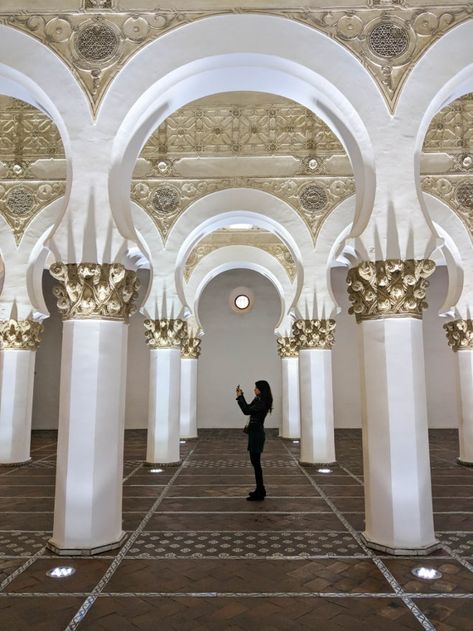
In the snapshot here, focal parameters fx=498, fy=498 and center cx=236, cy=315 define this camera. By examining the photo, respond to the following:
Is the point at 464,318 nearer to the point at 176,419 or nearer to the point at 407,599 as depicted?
the point at 176,419

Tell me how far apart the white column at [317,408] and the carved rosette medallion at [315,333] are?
11 cm

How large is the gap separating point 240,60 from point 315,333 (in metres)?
4.38

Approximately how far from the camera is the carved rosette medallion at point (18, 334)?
7.99 meters

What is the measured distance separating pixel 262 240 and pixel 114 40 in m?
7.57

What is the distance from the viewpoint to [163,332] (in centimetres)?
788

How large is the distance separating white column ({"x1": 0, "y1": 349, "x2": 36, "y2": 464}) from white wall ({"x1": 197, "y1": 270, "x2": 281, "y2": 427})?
22.2ft

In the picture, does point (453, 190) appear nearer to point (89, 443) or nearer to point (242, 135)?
point (242, 135)

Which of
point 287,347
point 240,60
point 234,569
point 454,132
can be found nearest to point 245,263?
point 287,347

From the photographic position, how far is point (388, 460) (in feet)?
12.8

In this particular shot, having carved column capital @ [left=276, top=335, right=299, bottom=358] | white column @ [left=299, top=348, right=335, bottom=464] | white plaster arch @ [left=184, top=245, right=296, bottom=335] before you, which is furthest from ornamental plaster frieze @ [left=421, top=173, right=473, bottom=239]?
carved column capital @ [left=276, top=335, right=299, bottom=358]

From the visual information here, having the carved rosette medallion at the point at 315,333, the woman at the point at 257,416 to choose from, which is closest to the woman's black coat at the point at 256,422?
the woman at the point at 257,416

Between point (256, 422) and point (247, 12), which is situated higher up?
point (247, 12)

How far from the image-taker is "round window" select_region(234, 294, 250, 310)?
15.0 meters

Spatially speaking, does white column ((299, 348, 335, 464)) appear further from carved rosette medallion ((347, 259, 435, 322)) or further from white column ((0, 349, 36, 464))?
white column ((0, 349, 36, 464))
